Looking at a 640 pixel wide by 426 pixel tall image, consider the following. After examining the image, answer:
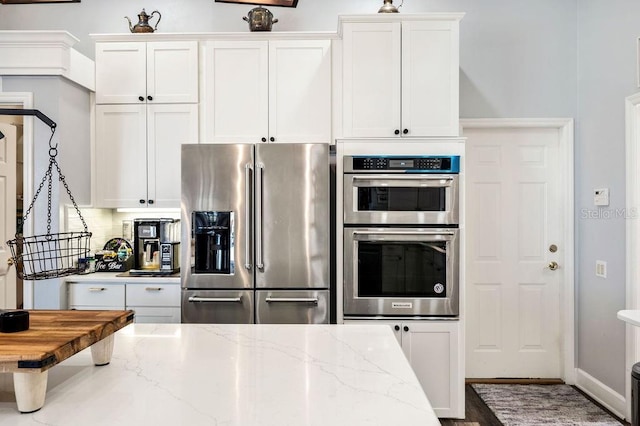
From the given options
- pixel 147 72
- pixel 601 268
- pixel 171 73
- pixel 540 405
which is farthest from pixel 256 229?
pixel 601 268

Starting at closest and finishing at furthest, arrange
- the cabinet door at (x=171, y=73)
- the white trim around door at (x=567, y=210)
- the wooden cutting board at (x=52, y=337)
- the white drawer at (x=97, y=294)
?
the wooden cutting board at (x=52, y=337), the white drawer at (x=97, y=294), the cabinet door at (x=171, y=73), the white trim around door at (x=567, y=210)

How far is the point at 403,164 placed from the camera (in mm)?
2838

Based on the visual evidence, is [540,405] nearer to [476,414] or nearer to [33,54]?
[476,414]

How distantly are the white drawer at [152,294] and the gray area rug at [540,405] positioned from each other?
231 centimetres

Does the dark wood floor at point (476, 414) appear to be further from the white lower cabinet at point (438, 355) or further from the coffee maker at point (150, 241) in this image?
the coffee maker at point (150, 241)

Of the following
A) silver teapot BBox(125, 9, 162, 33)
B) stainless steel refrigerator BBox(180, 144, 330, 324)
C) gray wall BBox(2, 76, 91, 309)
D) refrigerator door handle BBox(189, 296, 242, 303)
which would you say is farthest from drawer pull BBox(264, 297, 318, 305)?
silver teapot BBox(125, 9, 162, 33)

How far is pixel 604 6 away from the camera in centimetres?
312

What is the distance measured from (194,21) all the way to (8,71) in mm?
1373

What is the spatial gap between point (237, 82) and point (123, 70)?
857 mm

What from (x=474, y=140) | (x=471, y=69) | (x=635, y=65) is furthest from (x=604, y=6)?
(x=474, y=140)

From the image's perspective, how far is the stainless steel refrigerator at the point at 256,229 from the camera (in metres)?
2.77

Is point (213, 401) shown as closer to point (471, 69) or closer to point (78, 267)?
point (78, 267)

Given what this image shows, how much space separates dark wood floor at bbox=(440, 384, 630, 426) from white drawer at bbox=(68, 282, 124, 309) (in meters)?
2.27

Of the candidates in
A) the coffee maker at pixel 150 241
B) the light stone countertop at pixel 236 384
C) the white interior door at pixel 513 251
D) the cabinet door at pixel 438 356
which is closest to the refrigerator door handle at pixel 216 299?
the coffee maker at pixel 150 241
